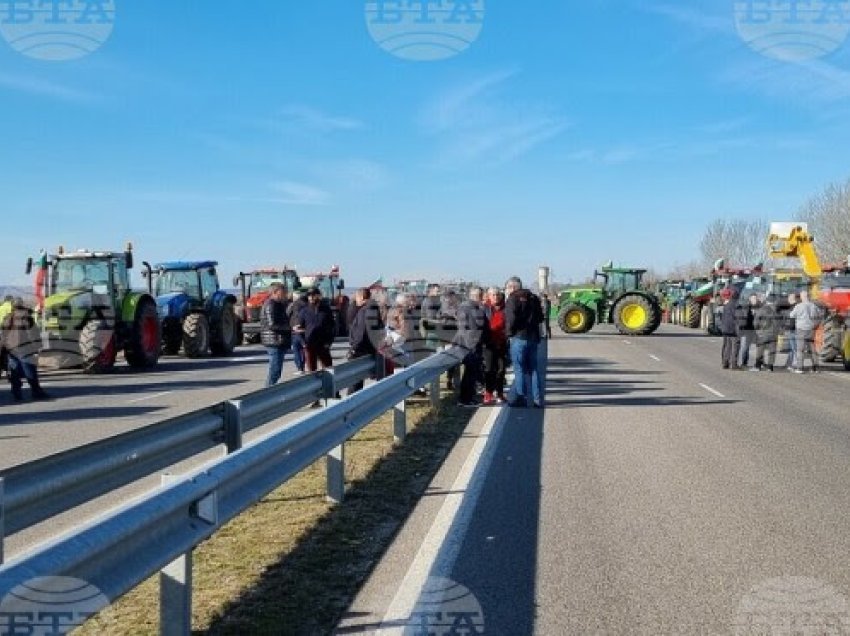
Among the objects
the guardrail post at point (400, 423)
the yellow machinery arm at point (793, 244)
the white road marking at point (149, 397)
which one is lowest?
the white road marking at point (149, 397)

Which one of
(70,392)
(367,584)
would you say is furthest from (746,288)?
(367,584)

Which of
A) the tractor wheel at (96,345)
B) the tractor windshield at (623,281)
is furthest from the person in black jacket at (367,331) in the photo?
the tractor windshield at (623,281)

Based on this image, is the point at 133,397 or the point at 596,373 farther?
the point at 596,373

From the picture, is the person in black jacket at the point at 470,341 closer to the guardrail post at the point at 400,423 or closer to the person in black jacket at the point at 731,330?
the guardrail post at the point at 400,423

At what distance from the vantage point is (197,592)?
5.00 m

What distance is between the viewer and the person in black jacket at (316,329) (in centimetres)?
1445

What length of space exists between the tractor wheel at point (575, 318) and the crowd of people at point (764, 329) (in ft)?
49.2

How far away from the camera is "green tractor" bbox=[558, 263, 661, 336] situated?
35.0 metres

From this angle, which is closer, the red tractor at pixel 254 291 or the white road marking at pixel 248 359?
the white road marking at pixel 248 359

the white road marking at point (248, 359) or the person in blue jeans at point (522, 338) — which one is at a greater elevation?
the person in blue jeans at point (522, 338)

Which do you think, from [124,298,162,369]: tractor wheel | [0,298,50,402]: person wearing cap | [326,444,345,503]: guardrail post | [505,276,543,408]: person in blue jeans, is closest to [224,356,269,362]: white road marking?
[124,298,162,369]: tractor wheel

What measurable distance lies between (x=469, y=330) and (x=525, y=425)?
2.58 metres

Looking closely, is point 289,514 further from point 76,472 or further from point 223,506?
point 76,472

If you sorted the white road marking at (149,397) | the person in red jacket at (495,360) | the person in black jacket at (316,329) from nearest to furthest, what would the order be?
the person in red jacket at (495,360), the person in black jacket at (316,329), the white road marking at (149,397)
